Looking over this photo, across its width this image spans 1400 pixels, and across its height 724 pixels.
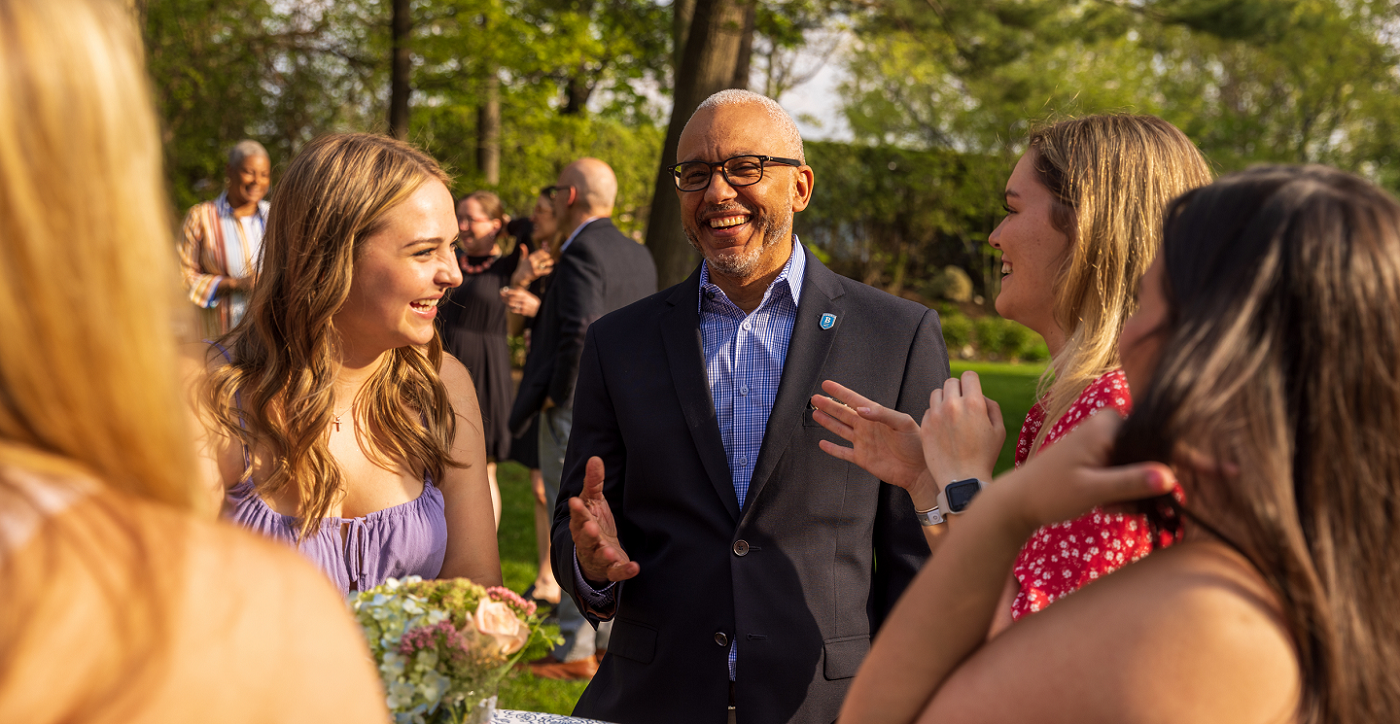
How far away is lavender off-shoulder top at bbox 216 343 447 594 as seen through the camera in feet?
7.80

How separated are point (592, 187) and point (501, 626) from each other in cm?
469

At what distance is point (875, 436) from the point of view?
217cm

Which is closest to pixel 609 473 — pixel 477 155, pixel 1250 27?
pixel 1250 27

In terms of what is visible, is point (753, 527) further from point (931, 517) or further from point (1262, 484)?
point (1262, 484)

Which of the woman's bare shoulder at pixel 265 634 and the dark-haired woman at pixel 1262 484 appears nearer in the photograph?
the woman's bare shoulder at pixel 265 634

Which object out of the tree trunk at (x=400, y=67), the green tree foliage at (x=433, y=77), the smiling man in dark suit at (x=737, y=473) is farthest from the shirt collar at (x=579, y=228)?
the tree trunk at (x=400, y=67)

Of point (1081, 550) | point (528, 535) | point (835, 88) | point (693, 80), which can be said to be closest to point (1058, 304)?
point (1081, 550)

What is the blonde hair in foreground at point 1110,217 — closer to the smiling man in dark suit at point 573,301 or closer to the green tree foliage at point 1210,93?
the smiling man in dark suit at point 573,301

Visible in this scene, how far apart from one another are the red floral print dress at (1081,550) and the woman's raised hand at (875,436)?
17.0 inches

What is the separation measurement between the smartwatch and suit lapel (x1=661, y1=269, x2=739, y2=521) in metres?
0.67

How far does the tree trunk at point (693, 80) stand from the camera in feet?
25.1

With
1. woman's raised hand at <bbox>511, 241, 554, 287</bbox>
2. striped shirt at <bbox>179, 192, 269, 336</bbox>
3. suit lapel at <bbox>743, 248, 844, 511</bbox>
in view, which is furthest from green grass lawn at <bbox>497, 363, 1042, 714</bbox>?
striped shirt at <bbox>179, 192, 269, 336</bbox>

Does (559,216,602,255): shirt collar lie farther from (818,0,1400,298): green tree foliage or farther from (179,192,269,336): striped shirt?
(818,0,1400,298): green tree foliage

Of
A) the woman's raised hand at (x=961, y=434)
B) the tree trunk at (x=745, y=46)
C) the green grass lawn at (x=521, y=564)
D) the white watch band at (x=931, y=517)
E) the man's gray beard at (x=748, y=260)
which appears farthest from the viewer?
the tree trunk at (x=745, y=46)
